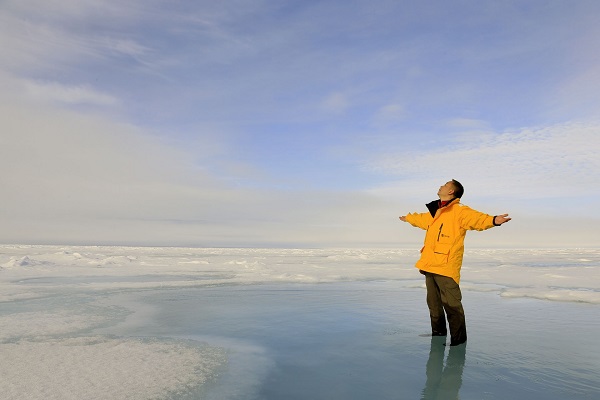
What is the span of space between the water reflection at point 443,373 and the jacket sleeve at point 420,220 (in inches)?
61.0

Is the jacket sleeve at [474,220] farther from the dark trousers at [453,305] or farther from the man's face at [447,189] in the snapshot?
the dark trousers at [453,305]

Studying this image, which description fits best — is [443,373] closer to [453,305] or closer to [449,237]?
[453,305]

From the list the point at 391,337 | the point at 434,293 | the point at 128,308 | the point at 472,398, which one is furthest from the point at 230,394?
the point at 128,308

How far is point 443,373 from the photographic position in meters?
3.91

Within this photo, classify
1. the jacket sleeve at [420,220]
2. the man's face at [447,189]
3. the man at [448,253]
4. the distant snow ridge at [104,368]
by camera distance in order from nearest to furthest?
the distant snow ridge at [104,368] < the man at [448,253] < the man's face at [447,189] < the jacket sleeve at [420,220]

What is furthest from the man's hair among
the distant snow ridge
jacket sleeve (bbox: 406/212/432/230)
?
the distant snow ridge

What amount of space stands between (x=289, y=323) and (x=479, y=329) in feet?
9.55

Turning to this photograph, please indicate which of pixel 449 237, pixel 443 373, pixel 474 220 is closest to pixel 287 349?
pixel 443 373

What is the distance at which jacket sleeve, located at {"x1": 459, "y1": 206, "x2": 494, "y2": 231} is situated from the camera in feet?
15.1

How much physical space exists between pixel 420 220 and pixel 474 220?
95cm

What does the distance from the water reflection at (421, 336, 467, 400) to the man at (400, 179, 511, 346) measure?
26 centimetres

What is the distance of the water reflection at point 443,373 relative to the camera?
11.0ft

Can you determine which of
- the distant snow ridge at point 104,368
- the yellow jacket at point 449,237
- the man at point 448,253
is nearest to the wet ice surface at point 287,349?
the distant snow ridge at point 104,368

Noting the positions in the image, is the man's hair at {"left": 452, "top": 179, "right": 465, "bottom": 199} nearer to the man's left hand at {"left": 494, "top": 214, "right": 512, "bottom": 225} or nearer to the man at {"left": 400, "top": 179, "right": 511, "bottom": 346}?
the man at {"left": 400, "top": 179, "right": 511, "bottom": 346}
